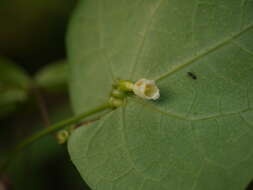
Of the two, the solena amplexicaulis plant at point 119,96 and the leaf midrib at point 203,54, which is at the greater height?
the leaf midrib at point 203,54

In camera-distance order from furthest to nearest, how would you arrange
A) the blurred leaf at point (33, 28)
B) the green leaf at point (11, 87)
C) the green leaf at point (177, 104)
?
the blurred leaf at point (33, 28), the green leaf at point (11, 87), the green leaf at point (177, 104)

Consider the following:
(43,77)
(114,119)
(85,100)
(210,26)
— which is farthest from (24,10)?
(210,26)

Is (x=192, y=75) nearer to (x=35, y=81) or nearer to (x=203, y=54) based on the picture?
(x=203, y=54)

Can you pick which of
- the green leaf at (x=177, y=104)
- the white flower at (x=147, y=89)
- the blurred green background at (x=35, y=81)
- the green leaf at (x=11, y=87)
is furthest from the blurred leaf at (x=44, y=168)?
the white flower at (x=147, y=89)

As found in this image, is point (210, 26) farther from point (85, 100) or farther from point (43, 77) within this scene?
point (43, 77)

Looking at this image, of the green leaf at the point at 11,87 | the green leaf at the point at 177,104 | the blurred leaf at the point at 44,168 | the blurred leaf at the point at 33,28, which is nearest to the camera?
the green leaf at the point at 177,104

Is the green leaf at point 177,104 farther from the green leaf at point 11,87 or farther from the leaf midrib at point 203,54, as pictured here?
the green leaf at point 11,87
